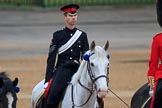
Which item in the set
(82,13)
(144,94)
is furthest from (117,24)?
(144,94)

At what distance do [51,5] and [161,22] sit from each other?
30.0 metres

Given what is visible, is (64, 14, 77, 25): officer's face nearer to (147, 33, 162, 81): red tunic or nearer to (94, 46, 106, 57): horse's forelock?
(94, 46, 106, 57): horse's forelock

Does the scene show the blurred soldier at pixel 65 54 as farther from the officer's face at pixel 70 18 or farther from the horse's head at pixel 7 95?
the horse's head at pixel 7 95

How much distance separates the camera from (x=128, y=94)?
672 inches

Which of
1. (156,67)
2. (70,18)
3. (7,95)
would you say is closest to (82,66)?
(70,18)

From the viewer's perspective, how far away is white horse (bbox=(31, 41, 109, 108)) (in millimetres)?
9750

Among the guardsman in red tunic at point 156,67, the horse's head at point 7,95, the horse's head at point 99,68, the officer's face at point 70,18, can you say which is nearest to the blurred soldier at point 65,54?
the officer's face at point 70,18

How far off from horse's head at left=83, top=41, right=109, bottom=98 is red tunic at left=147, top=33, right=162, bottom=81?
85cm

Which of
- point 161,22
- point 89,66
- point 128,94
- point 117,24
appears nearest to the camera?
point 161,22

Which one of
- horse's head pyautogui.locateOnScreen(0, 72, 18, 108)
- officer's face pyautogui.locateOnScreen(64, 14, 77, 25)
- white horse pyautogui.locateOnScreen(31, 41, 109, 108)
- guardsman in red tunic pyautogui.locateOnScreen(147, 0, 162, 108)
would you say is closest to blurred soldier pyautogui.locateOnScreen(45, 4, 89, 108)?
officer's face pyautogui.locateOnScreen(64, 14, 77, 25)

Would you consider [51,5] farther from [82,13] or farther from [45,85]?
[45,85]

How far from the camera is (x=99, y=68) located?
9789 mm

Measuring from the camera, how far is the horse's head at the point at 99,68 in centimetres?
964

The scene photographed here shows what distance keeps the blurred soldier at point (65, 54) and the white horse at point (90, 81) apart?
152 millimetres
